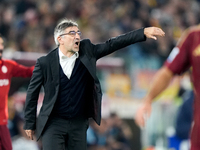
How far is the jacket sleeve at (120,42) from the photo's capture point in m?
4.79

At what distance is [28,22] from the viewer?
37.7 feet

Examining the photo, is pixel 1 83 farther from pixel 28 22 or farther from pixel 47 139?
pixel 28 22

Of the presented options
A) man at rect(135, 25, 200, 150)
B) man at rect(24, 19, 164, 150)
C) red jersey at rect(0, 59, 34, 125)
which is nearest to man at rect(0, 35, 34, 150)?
red jersey at rect(0, 59, 34, 125)

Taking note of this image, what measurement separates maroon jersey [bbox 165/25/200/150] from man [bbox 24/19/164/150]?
143 cm

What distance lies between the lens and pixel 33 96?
493 centimetres

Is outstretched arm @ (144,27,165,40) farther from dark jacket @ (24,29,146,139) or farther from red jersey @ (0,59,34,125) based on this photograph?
red jersey @ (0,59,34,125)

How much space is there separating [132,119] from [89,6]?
4008mm

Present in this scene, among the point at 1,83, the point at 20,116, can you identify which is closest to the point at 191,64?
the point at 1,83

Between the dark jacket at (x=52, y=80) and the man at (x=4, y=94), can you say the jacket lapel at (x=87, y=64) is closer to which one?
the dark jacket at (x=52, y=80)

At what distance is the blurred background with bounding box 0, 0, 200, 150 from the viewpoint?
363 inches

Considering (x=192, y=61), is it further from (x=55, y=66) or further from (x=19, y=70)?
(x=19, y=70)

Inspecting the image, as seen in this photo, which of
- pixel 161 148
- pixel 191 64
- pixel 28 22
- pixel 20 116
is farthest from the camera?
pixel 28 22

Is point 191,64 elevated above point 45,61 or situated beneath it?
situated beneath

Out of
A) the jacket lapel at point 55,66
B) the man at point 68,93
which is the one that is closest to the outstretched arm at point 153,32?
the man at point 68,93
